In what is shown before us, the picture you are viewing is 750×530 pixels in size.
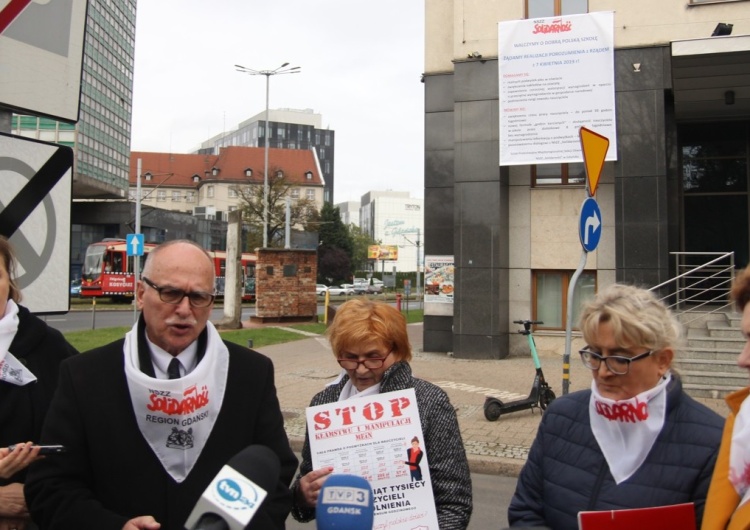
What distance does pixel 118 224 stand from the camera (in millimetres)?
63250

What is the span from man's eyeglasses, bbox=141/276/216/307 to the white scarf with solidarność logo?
0.72ft

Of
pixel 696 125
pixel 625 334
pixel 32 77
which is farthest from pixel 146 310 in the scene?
pixel 696 125

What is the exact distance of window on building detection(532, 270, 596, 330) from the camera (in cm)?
1611

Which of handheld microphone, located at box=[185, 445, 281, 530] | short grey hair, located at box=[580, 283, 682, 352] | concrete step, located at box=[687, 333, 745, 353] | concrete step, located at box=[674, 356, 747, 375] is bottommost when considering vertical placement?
concrete step, located at box=[674, 356, 747, 375]

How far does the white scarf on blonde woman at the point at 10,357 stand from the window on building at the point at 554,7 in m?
15.3

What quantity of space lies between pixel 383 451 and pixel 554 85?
14.0 m

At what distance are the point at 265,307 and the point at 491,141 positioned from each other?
1373 cm

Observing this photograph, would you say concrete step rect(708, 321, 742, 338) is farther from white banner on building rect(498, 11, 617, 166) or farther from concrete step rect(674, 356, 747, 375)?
white banner on building rect(498, 11, 617, 166)

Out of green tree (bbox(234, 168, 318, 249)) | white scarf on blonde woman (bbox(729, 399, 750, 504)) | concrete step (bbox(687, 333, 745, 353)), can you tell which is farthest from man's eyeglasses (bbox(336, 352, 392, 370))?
green tree (bbox(234, 168, 318, 249))

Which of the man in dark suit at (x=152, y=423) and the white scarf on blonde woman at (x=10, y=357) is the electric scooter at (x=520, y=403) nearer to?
the man in dark suit at (x=152, y=423)

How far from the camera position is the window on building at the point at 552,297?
52.9 feet

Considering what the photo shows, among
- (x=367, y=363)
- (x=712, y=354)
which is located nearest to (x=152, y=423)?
(x=367, y=363)

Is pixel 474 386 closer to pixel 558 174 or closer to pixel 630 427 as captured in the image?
pixel 558 174

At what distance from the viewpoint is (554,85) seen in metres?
15.1
